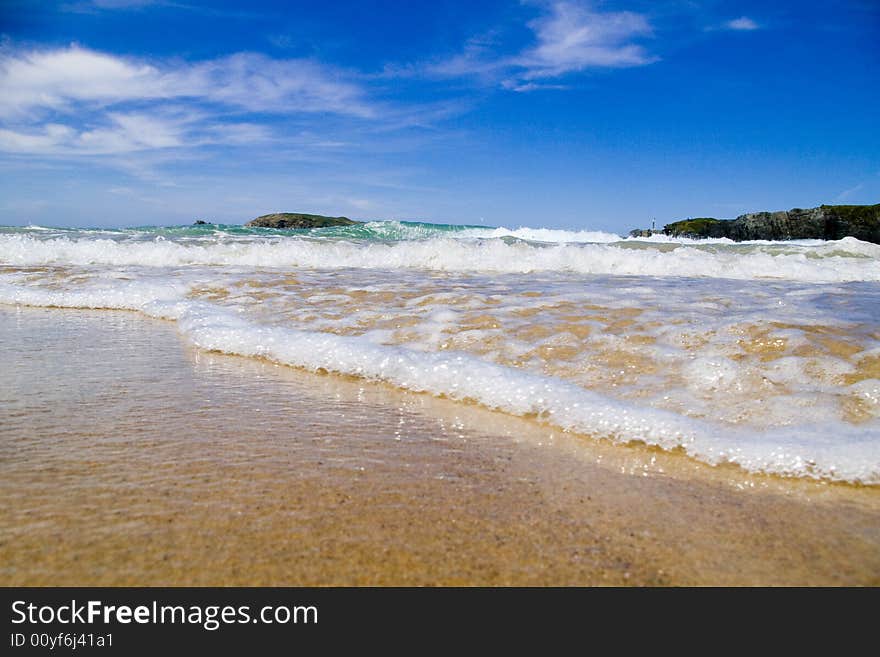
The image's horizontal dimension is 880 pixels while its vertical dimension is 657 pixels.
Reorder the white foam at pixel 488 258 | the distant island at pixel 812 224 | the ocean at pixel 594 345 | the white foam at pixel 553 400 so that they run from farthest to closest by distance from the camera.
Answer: the distant island at pixel 812 224
the white foam at pixel 488 258
the ocean at pixel 594 345
the white foam at pixel 553 400

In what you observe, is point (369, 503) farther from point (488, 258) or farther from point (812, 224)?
point (812, 224)

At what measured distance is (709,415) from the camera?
8.40ft

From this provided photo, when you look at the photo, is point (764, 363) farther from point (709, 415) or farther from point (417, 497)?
point (417, 497)

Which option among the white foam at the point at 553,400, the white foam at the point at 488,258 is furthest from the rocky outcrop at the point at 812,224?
the white foam at the point at 553,400

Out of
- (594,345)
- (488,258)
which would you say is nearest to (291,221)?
(488,258)

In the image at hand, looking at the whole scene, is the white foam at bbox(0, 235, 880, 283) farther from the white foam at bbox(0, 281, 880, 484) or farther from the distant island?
the distant island

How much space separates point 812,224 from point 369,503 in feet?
70.2

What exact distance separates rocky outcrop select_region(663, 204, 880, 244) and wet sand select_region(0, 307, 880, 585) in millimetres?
20227

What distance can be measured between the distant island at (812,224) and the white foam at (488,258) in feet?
24.2

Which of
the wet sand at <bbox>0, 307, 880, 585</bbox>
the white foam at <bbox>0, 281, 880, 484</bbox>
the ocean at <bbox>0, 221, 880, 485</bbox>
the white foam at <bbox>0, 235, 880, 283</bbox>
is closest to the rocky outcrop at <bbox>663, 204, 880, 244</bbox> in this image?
the white foam at <bbox>0, 235, 880, 283</bbox>

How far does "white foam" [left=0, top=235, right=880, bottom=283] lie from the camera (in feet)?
28.2

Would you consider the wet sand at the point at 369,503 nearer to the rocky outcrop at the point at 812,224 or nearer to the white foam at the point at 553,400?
the white foam at the point at 553,400

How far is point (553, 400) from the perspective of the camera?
278 centimetres

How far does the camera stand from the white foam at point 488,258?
861 centimetres
